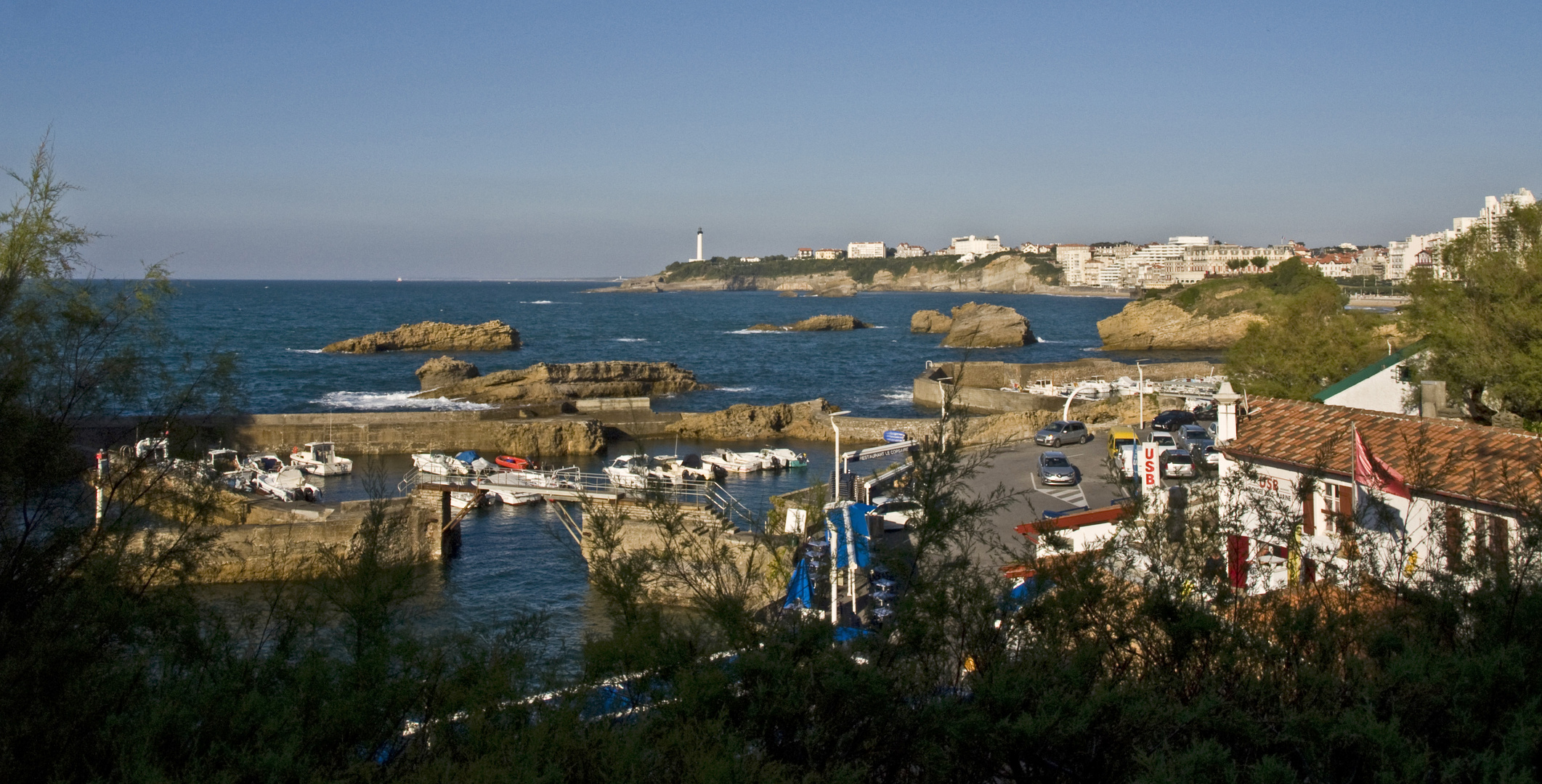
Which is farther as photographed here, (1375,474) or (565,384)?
(565,384)

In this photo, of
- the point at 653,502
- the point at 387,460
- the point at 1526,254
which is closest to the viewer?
the point at 653,502

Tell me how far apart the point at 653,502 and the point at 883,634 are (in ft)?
6.23

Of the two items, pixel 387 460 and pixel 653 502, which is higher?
pixel 653 502

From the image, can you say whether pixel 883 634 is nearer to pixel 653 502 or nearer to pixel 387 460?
pixel 653 502

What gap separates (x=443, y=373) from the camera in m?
48.9

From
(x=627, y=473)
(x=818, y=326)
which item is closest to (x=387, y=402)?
(x=627, y=473)

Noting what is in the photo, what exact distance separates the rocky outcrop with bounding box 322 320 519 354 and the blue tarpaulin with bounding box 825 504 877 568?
59.6 m

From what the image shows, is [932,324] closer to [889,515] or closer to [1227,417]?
Result: [889,515]

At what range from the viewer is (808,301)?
173 meters

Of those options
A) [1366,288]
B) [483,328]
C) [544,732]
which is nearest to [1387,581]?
[544,732]

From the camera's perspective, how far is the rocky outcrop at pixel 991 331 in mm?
76062

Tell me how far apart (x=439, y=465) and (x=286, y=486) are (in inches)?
159

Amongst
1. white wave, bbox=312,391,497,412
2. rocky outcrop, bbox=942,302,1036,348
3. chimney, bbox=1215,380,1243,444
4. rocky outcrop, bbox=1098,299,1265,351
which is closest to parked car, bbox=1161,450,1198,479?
chimney, bbox=1215,380,1243,444

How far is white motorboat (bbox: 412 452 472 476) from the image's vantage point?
26.7 metres
